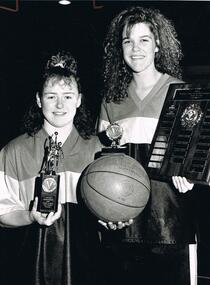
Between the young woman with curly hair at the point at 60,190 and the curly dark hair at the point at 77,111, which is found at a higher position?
the curly dark hair at the point at 77,111

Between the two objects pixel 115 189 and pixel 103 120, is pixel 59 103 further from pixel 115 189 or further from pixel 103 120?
pixel 115 189

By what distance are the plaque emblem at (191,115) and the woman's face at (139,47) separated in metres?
0.46

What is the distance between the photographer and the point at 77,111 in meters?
3.58

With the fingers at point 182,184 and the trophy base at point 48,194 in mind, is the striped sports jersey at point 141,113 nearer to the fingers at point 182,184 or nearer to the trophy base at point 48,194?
the fingers at point 182,184

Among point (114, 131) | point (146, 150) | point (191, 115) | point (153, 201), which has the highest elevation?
point (191, 115)

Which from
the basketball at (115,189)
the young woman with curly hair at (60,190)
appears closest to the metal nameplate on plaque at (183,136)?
the basketball at (115,189)

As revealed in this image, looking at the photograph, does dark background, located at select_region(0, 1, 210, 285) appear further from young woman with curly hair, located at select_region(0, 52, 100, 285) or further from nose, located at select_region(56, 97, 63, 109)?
nose, located at select_region(56, 97, 63, 109)

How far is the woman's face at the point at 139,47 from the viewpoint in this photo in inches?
129

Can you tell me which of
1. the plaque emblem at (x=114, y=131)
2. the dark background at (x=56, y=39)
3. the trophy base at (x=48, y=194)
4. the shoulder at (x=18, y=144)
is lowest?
the trophy base at (x=48, y=194)

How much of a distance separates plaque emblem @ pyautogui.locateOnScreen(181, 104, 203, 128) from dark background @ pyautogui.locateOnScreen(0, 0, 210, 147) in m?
3.92

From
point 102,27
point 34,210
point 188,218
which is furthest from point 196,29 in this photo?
point 34,210

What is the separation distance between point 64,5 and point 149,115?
13.2 ft

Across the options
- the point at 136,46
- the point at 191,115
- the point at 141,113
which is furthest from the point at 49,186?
the point at 136,46

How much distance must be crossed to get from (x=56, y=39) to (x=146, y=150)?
4.35 meters
